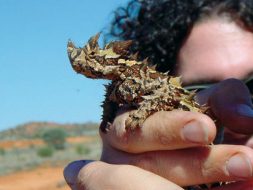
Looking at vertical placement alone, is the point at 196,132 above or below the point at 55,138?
above

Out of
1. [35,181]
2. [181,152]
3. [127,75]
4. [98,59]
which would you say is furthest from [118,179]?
[35,181]

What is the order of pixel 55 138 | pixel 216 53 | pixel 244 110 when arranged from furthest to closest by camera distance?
pixel 55 138 → pixel 216 53 → pixel 244 110

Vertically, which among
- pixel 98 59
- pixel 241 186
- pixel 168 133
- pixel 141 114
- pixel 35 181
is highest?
pixel 98 59

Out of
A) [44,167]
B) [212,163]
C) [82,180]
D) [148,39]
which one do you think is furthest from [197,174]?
[44,167]

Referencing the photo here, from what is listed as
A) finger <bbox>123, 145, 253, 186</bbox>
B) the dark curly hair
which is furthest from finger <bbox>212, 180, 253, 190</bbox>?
the dark curly hair

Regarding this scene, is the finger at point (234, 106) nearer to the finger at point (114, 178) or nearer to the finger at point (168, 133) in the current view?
the finger at point (168, 133)

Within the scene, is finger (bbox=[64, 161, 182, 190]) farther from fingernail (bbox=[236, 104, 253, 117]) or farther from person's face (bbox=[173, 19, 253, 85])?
person's face (bbox=[173, 19, 253, 85])

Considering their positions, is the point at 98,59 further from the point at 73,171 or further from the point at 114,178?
the point at 73,171
